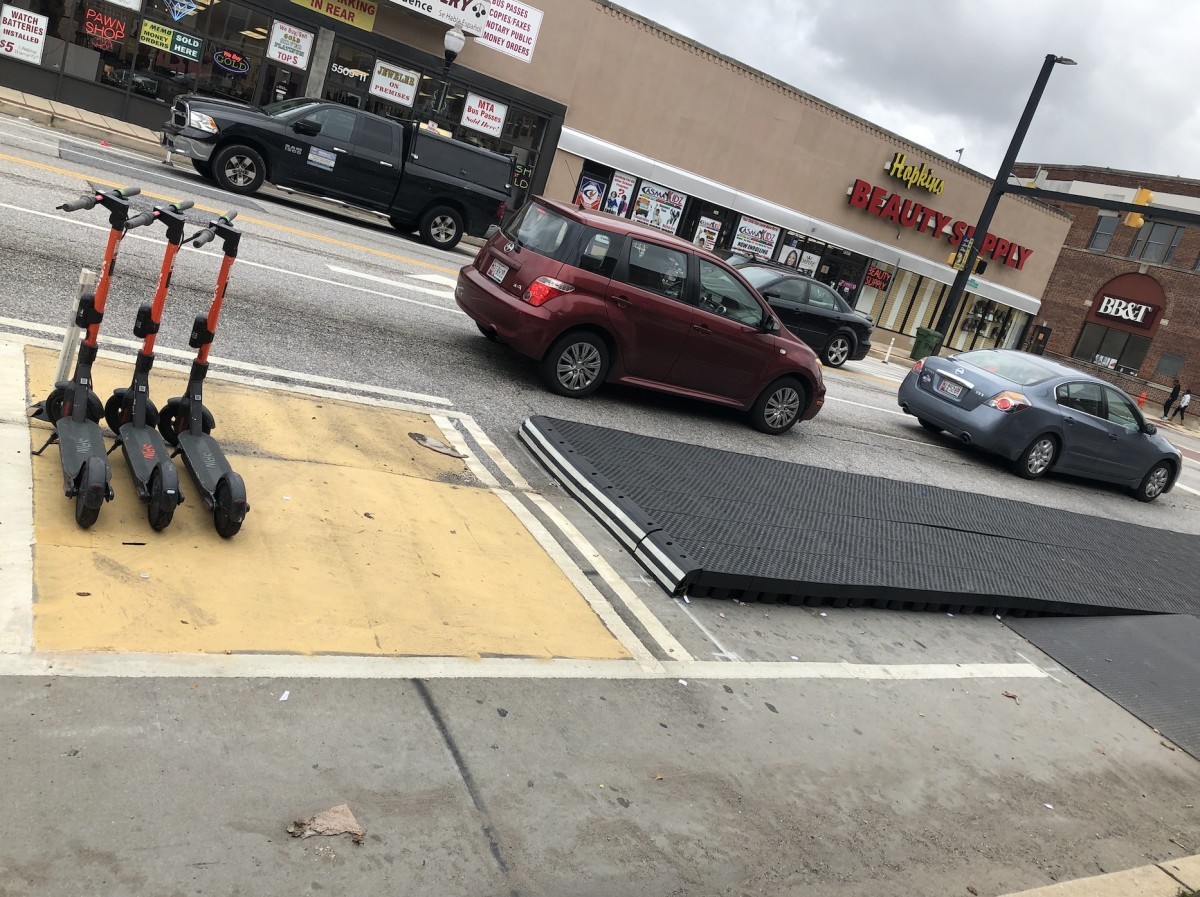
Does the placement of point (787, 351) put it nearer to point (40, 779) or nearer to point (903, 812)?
point (903, 812)

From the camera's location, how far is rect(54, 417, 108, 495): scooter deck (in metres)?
4.65

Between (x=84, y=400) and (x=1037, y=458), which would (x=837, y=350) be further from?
(x=84, y=400)

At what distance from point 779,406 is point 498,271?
3550 millimetres

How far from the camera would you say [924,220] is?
34.5 m

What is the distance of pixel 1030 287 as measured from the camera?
3969cm

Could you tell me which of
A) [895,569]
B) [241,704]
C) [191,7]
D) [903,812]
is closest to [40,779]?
[241,704]

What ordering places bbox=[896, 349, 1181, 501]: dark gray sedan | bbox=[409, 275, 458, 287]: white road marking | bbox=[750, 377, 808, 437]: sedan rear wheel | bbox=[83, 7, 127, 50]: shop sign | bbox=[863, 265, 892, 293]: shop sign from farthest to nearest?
bbox=[863, 265, 892, 293]: shop sign, bbox=[83, 7, 127, 50]: shop sign, bbox=[409, 275, 458, 287]: white road marking, bbox=[896, 349, 1181, 501]: dark gray sedan, bbox=[750, 377, 808, 437]: sedan rear wheel

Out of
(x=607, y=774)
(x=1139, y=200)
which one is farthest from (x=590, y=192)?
(x=607, y=774)

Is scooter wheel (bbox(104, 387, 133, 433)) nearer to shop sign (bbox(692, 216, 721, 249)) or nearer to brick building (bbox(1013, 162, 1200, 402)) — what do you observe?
shop sign (bbox(692, 216, 721, 249))

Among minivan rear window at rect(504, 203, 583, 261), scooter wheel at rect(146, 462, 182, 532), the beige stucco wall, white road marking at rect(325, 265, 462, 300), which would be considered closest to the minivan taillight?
minivan rear window at rect(504, 203, 583, 261)

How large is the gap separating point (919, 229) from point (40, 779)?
35.3 meters

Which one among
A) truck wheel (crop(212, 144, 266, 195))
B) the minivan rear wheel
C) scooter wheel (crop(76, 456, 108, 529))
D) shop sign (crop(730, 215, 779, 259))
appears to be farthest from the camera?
shop sign (crop(730, 215, 779, 259))

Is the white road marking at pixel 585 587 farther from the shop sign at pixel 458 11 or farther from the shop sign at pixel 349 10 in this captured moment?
the shop sign at pixel 349 10

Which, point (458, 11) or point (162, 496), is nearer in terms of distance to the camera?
point (162, 496)
